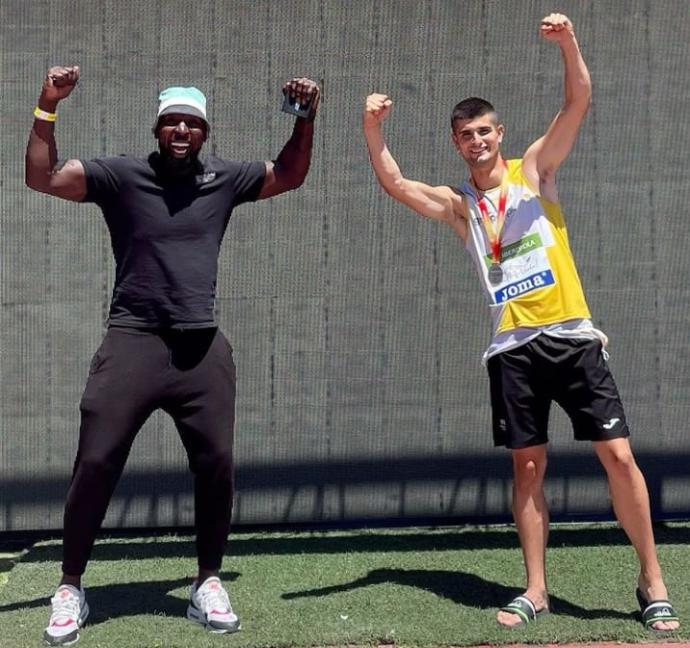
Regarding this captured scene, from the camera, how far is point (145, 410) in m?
3.92

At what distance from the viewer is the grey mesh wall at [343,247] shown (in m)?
5.11

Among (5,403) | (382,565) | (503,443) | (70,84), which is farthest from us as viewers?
(5,403)

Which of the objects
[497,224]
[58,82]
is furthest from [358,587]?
[58,82]

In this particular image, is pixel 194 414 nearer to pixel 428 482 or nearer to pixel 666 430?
pixel 428 482

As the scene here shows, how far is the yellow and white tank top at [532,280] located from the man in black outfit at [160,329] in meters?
0.80

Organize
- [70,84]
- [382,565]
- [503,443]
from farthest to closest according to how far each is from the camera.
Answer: [382,565] → [503,443] → [70,84]

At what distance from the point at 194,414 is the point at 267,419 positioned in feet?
4.07

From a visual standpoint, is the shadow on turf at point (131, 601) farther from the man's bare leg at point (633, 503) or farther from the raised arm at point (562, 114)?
the raised arm at point (562, 114)

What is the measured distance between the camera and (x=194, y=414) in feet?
13.0

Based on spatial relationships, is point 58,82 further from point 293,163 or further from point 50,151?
point 293,163

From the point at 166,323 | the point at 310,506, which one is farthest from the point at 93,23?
the point at 310,506

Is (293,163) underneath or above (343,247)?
above

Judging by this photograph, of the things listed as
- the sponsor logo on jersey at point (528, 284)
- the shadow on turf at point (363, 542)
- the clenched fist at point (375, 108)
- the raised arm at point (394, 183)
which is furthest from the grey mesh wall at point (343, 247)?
the sponsor logo on jersey at point (528, 284)

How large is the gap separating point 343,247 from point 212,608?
1833mm
